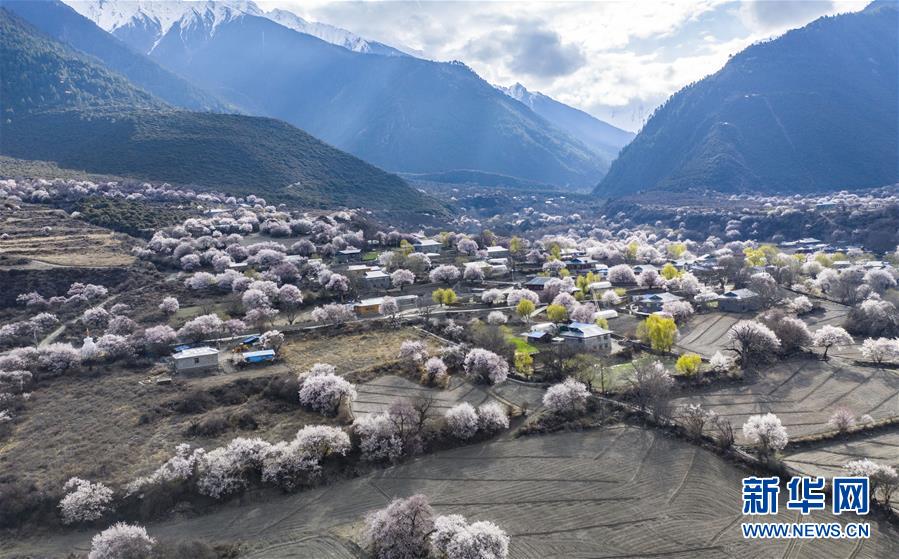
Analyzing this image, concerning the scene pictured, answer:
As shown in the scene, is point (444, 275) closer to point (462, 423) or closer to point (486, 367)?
point (486, 367)

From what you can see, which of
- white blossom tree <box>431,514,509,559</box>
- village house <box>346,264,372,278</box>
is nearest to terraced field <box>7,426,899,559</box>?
white blossom tree <box>431,514,509,559</box>

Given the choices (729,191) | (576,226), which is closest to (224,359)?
(576,226)

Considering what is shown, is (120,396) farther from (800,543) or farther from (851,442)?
(851,442)

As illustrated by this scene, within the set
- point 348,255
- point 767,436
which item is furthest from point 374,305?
point 767,436

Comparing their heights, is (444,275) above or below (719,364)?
above

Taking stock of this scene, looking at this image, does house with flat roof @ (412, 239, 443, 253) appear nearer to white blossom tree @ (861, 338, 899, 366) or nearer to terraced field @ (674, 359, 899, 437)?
terraced field @ (674, 359, 899, 437)

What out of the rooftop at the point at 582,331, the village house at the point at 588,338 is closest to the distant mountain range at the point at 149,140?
the rooftop at the point at 582,331
